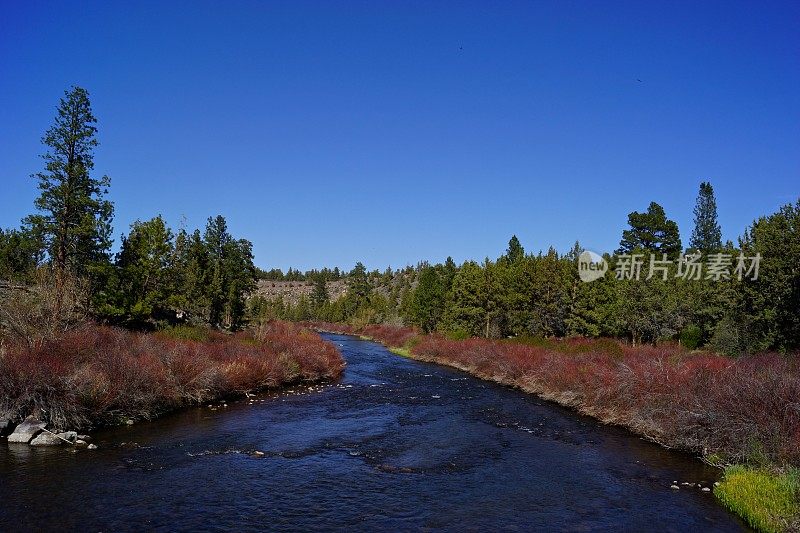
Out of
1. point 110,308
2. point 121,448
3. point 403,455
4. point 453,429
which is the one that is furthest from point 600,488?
point 110,308

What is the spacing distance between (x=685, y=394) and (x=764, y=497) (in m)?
7.61

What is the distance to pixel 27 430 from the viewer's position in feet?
56.4

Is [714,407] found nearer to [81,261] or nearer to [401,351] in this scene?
[81,261]

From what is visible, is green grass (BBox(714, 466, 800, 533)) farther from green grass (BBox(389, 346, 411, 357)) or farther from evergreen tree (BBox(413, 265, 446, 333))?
evergreen tree (BBox(413, 265, 446, 333))

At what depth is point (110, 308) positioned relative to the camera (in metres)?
36.3

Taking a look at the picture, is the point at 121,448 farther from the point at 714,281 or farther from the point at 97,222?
the point at 714,281

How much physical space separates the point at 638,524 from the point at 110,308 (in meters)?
36.0

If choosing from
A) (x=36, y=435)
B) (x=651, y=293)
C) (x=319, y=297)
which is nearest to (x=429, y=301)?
(x=651, y=293)

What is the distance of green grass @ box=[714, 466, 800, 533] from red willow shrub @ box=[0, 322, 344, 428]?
2151cm

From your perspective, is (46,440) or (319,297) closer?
(46,440)

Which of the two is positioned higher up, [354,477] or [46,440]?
[46,440]

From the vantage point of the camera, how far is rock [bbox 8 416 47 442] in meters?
17.0

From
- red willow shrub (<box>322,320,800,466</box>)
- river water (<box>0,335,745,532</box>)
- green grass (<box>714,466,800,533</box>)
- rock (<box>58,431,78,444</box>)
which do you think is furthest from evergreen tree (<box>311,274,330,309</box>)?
green grass (<box>714,466,800,533</box>)

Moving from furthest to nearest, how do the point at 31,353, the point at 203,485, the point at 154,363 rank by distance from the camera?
1. the point at 154,363
2. the point at 31,353
3. the point at 203,485
